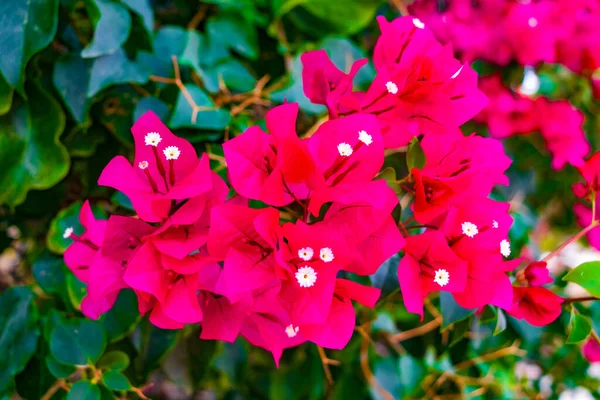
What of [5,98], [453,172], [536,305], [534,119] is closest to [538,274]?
[536,305]

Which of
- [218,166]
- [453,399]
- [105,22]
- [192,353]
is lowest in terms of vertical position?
[453,399]

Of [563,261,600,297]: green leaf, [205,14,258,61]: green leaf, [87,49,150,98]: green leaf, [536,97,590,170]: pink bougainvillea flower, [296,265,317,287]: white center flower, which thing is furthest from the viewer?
[536,97,590,170]: pink bougainvillea flower

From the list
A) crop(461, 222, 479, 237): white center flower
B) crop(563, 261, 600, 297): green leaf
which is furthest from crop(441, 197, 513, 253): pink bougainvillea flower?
crop(563, 261, 600, 297): green leaf

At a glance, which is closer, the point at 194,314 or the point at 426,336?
the point at 194,314

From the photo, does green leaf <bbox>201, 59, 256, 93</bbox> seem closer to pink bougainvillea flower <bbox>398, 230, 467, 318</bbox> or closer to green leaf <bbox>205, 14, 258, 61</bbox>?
green leaf <bbox>205, 14, 258, 61</bbox>

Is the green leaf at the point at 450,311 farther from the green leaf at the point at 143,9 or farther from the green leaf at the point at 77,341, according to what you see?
the green leaf at the point at 143,9

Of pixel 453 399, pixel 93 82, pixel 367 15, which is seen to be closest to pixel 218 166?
pixel 93 82

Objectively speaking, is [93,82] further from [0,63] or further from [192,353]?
[192,353]

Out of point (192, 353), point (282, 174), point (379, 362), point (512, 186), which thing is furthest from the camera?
point (512, 186)
